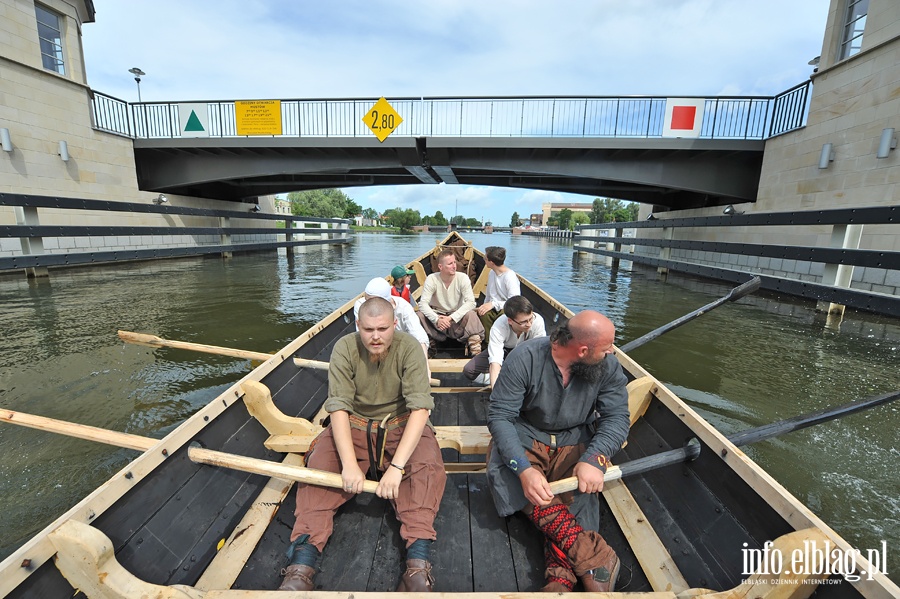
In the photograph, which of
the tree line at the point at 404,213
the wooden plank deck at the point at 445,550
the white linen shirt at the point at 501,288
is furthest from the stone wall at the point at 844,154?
the tree line at the point at 404,213

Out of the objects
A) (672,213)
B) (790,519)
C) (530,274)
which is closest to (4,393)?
(790,519)

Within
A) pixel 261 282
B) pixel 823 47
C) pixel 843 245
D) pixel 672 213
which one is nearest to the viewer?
pixel 843 245

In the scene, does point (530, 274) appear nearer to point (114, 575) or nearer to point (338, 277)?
point (338, 277)

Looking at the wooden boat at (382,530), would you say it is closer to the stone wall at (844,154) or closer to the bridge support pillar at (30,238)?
the stone wall at (844,154)

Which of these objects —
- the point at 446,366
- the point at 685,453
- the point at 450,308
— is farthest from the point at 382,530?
the point at 450,308

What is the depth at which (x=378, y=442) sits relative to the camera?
219cm

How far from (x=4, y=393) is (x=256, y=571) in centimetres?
440

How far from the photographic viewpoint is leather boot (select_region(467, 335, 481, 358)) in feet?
15.3

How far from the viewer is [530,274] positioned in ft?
50.7

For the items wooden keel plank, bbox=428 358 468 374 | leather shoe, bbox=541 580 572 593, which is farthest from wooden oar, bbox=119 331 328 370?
leather shoe, bbox=541 580 572 593

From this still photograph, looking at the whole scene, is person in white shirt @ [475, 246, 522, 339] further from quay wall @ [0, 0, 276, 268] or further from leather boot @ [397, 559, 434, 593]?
quay wall @ [0, 0, 276, 268]

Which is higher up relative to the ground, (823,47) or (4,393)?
(823,47)

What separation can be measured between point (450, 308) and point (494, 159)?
11.0m

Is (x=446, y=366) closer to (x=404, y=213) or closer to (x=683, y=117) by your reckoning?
(x=683, y=117)
